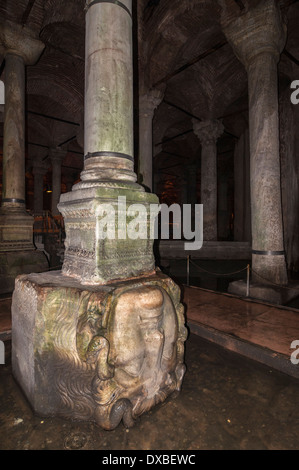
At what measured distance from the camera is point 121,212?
2287 millimetres

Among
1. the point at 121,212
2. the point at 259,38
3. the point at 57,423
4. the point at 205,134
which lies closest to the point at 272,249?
the point at 121,212

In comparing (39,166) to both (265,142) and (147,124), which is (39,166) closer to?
(147,124)

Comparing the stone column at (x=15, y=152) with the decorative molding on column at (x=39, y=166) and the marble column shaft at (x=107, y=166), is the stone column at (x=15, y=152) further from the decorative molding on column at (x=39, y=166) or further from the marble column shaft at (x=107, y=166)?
the decorative molding on column at (x=39, y=166)

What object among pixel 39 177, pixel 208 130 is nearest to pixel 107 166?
pixel 208 130

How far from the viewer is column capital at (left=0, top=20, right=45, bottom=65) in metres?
6.16

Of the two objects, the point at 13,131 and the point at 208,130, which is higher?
the point at 208,130

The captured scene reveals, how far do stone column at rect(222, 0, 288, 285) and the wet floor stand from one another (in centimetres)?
333

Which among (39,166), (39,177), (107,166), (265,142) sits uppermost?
(39,166)

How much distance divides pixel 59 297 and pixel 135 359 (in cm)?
76

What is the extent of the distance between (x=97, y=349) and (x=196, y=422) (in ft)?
3.08

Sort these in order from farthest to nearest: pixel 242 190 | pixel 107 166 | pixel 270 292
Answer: pixel 242 190 < pixel 270 292 < pixel 107 166

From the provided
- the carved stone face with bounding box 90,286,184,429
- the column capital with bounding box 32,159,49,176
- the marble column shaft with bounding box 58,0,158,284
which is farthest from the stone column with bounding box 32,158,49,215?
the carved stone face with bounding box 90,286,184,429

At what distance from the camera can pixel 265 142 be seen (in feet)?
17.5

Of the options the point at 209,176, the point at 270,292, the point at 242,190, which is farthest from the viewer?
the point at 242,190
